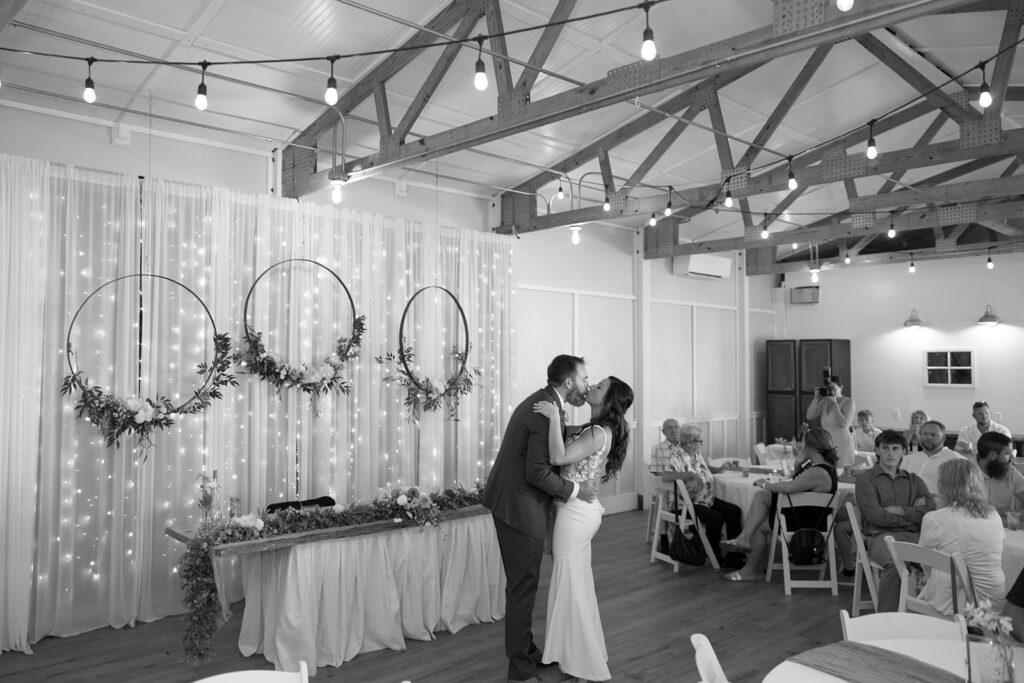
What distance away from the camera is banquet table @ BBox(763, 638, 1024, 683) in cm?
245

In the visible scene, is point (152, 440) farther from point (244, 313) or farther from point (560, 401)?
point (560, 401)

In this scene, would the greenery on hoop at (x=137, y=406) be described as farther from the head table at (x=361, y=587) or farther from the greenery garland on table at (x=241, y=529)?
the greenery garland on table at (x=241, y=529)

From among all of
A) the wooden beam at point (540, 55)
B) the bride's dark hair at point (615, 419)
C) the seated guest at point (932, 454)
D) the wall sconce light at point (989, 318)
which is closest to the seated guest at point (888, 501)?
the seated guest at point (932, 454)

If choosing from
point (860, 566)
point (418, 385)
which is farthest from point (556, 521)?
point (418, 385)

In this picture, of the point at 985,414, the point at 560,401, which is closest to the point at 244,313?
the point at 560,401

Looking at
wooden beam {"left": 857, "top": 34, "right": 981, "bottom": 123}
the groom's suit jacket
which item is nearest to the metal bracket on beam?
the groom's suit jacket

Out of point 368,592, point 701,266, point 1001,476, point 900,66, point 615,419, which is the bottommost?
point 368,592

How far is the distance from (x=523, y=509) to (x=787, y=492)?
2.92 meters

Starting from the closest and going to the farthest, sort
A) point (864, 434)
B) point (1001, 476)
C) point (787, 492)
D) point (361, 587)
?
point (361, 587), point (1001, 476), point (787, 492), point (864, 434)

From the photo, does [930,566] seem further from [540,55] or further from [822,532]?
[540,55]

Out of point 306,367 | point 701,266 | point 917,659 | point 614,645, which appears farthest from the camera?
point 701,266

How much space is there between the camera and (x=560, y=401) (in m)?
4.49

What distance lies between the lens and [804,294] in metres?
13.0

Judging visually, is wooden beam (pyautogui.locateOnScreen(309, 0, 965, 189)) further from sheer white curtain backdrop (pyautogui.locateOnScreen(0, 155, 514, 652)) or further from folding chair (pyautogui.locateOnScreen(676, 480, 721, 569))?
folding chair (pyautogui.locateOnScreen(676, 480, 721, 569))
